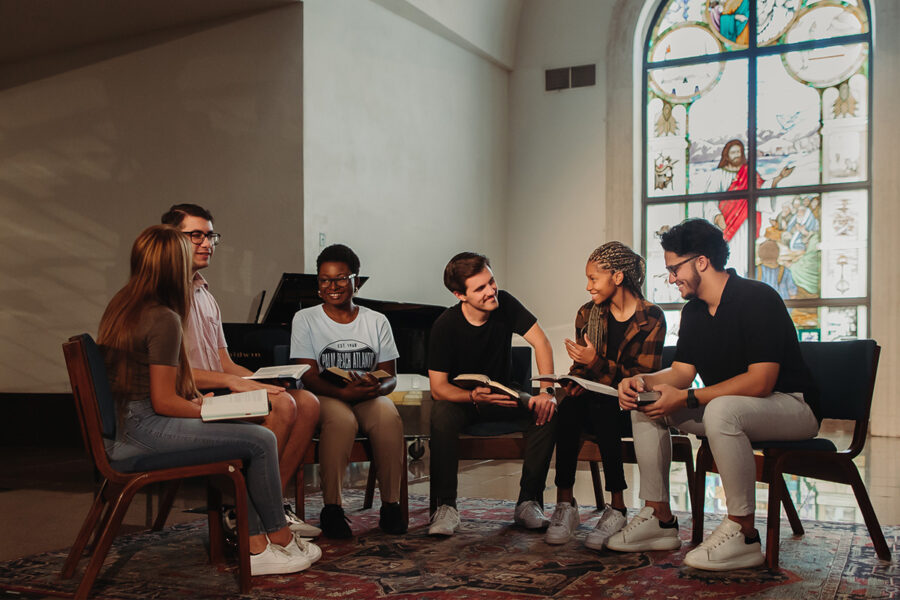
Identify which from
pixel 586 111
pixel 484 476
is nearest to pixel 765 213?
pixel 586 111

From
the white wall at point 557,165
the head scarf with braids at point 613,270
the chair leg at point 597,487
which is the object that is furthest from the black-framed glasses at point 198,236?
the white wall at point 557,165

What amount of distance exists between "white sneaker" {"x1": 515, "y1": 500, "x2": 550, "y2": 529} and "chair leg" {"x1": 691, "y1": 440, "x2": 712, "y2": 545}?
1.85 ft

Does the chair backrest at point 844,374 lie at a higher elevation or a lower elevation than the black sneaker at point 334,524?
higher

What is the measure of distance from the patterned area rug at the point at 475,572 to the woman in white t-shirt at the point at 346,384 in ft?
0.59

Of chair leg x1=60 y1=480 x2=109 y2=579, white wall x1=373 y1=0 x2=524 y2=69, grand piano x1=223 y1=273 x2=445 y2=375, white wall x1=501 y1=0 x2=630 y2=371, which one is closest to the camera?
chair leg x1=60 y1=480 x2=109 y2=579

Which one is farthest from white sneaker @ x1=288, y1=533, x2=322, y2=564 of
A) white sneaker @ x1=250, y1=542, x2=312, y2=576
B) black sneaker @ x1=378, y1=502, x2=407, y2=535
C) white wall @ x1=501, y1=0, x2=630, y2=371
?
white wall @ x1=501, y1=0, x2=630, y2=371

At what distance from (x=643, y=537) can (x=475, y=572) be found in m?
0.64

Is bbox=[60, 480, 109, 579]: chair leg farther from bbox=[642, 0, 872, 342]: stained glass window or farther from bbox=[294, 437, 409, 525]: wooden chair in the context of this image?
bbox=[642, 0, 872, 342]: stained glass window

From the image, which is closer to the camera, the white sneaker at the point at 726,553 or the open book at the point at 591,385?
the white sneaker at the point at 726,553

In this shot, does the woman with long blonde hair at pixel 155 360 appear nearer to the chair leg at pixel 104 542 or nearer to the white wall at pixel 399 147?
the chair leg at pixel 104 542

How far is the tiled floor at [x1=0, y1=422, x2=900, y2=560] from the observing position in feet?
12.4

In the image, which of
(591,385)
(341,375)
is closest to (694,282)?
(591,385)

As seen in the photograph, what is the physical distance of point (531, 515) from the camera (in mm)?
3514

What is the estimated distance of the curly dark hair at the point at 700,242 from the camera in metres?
3.09
